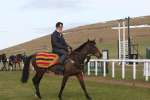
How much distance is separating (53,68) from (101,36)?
94.9 meters

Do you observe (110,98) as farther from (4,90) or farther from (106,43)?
(106,43)

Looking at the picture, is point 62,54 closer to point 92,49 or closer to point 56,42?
point 56,42

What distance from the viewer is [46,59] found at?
18328mm

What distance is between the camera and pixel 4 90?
21.8 metres

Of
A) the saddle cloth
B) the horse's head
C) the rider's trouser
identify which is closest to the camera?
the horse's head

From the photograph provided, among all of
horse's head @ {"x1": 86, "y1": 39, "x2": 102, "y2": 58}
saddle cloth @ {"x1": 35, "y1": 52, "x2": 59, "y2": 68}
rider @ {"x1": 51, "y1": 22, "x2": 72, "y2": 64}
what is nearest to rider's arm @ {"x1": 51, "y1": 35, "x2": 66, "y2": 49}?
rider @ {"x1": 51, "y1": 22, "x2": 72, "y2": 64}

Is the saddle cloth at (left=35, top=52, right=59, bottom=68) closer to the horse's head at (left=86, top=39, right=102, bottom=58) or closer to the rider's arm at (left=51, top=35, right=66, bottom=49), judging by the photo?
the rider's arm at (left=51, top=35, right=66, bottom=49)

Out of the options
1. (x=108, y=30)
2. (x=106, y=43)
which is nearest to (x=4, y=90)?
(x=106, y=43)

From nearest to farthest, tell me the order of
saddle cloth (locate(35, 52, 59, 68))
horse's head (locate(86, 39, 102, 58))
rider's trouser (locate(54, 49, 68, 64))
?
horse's head (locate(86, 39, 102, 58)) → rider's trouser (locate(54, 49, 68, 64)) → saddle cloth (locate(35, 52, 59, 68))

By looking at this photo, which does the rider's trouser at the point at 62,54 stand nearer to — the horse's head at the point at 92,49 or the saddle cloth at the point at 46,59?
the saddle cloth at the point at 46,59

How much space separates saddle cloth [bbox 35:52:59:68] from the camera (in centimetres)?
1816

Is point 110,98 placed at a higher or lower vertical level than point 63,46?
lower

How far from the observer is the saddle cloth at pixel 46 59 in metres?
18.2

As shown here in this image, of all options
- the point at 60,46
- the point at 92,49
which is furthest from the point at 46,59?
the point at 92,49
